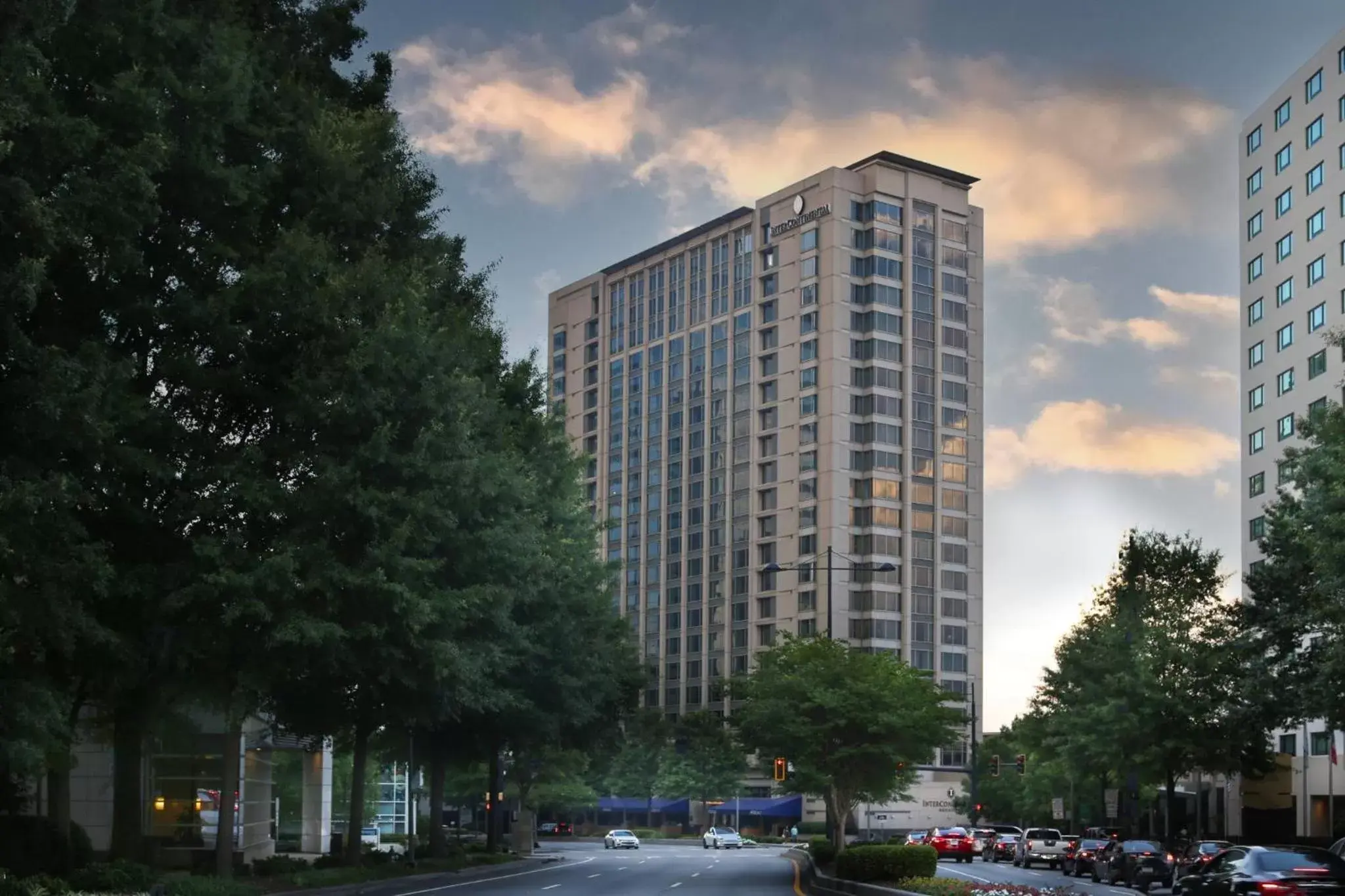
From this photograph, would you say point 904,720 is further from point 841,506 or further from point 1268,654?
point 841,506

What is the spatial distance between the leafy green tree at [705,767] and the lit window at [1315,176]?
68.6 m

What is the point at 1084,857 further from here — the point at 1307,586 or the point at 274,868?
the point at 274,868

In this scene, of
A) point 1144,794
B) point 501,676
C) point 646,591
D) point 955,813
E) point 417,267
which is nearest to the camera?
point 417,267

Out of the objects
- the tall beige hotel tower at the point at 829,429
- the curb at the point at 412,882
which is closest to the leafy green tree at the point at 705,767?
the tall beige hotel tower at the point at 829,429

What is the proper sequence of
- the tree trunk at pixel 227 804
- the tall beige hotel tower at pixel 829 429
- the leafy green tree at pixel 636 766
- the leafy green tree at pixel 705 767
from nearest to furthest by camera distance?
1. the tree trunk at pixel 227 804
2. the leafy green tree at pixel 705 767
3. the leafy green tree at pixel 636 766
4. the tall beige hotel tower at pixel 829 429

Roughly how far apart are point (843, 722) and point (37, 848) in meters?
27.7

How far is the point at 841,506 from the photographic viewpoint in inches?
6260

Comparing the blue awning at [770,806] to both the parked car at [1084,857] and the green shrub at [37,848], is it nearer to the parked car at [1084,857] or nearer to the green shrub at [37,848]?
the parked car at [1084,857]

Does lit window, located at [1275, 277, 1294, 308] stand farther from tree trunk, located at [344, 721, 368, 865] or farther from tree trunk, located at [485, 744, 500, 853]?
tree trunk, located at [344, 721, 368, 865]

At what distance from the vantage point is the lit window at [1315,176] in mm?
102512

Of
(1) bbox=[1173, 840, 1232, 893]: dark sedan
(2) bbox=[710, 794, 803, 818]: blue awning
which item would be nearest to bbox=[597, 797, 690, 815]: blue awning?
(2) bbox=[710, 794, 803, 818]: blue awning

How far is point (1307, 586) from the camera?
52.1 m

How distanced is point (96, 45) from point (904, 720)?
35930 mm

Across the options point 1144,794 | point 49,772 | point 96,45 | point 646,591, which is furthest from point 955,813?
point 96,45
